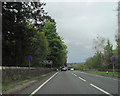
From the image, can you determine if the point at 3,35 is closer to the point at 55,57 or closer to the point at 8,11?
the point at 8,11

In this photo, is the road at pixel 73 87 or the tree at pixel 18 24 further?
the tree at pixel 18 24

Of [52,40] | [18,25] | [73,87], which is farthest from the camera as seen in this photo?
[52,40]

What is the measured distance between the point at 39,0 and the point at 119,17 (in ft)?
62.0

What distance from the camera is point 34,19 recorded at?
19016 millimetres

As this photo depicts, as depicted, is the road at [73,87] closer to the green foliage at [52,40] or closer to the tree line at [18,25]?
the tree line at [18,25]

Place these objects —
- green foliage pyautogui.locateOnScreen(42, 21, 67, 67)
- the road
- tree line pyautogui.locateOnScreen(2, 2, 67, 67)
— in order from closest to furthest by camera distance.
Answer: the road < tree line pyautogui.locateOnScreen(2, 2, 67, 67) < green foliage pyautogui.locateOnScreen(42, 21, 67, 67)

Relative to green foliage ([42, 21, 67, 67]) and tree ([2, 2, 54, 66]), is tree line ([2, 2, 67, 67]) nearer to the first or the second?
tree ([2, 2, 54, 66])

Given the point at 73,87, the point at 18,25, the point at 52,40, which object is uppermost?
the point at 52,40

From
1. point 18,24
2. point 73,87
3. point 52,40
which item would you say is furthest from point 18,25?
point 52,40

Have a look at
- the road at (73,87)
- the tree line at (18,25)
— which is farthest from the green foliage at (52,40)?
the road at (73,87)

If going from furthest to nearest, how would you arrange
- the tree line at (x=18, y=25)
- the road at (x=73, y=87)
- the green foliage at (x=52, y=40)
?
the green foliage at (x=52, y=40) → the tree line at (x=18, y=25) → the road at (x=73, y=87)

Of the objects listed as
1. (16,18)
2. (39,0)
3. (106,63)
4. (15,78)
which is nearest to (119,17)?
(39,0)

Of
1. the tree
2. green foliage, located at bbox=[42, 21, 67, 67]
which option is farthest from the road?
green foliage, located at bbox=[42, 21, 67, 67]

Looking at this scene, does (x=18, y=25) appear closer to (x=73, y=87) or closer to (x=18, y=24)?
(x=18, y=24)
